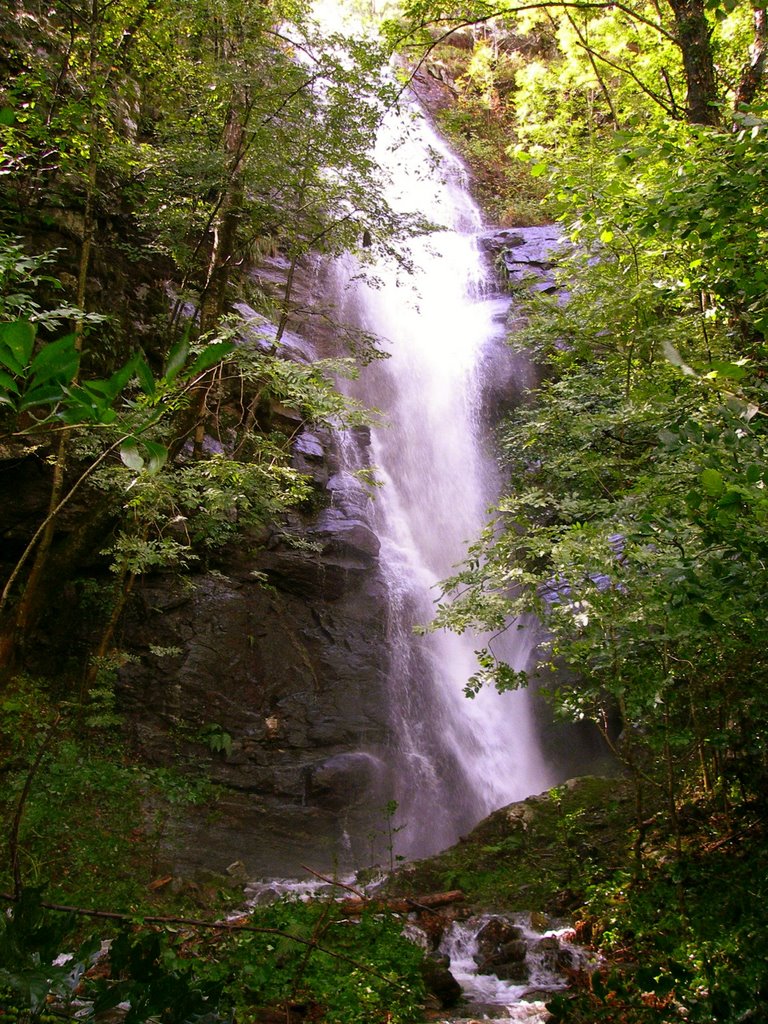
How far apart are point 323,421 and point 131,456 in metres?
8.11

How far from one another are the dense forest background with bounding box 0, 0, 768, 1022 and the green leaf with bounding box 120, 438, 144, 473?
0.03 feet

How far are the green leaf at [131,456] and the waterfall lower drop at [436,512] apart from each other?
29.4 feet

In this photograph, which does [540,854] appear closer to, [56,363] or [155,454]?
[155,454]

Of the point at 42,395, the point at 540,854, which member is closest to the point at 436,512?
the point at 540,854

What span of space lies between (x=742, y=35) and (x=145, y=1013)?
1299 centimetres

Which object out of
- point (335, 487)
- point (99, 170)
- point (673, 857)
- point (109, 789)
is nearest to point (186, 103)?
point (99, 170)

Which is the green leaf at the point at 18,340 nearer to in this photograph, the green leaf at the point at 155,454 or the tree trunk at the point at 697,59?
the green leaf at the point at 155,454

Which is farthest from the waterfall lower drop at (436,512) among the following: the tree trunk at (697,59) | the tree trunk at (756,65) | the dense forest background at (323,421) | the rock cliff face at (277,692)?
the tree trunk at (756,65)

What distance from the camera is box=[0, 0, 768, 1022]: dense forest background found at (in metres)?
2.68

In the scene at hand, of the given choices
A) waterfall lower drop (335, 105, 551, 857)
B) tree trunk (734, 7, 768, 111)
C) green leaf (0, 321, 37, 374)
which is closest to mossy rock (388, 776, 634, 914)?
waterfall lower drop (335, 105, 551, 857)

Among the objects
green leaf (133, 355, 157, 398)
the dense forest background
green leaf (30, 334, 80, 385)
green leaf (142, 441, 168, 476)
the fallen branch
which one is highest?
the dense forest background

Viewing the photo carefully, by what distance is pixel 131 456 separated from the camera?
1127 mm

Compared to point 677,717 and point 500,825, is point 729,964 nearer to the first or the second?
point 677,717

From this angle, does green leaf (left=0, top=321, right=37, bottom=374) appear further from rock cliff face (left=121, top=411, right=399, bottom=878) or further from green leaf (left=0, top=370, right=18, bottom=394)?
rock cliff face (left=121, top=411, right=399, bottom=878)
